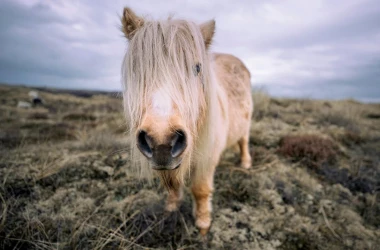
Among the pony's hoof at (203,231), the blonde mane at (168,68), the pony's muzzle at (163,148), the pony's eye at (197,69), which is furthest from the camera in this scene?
the pony's hoof at (203,231)

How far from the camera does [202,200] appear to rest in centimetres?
272

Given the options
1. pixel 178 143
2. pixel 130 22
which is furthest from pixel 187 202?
pixel 130 22

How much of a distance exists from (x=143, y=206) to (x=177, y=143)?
5.83 ft

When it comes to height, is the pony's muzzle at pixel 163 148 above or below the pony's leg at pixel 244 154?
above

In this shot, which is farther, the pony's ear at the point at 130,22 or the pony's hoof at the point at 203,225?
the pony's hoof at the point at 203,225

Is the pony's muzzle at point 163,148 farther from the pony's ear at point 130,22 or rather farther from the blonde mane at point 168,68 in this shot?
the pony's ear at point 130,22

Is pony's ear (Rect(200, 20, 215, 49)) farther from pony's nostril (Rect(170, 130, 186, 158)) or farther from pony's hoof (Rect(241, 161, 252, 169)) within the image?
pony's hoof (Rect(241, 161, 252, 169))

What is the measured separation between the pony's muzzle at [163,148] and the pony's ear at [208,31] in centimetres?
124

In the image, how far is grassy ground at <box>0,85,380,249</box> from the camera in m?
2.27

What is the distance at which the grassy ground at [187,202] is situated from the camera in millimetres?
2272

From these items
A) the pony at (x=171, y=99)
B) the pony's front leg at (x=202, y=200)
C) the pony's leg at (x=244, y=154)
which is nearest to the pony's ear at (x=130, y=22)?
the pony at (x=171, y=99)

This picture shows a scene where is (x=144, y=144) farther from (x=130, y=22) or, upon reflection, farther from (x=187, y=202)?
(x=187, y=202)


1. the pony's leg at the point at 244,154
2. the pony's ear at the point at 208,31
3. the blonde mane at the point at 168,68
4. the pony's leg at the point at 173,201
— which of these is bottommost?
the pony's leg at the point at 173,201

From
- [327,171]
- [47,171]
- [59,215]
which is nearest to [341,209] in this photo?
[327,171]
